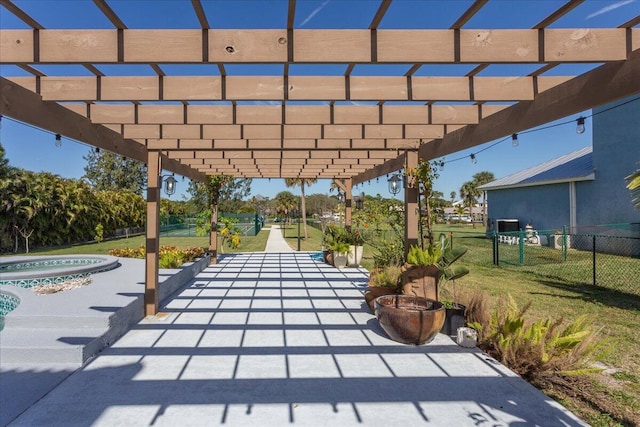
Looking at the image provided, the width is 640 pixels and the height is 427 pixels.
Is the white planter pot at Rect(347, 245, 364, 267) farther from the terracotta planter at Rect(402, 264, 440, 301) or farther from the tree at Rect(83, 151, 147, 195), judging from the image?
the tree at Rect(83, 151, 147, 195)

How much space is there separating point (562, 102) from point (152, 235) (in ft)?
19.9

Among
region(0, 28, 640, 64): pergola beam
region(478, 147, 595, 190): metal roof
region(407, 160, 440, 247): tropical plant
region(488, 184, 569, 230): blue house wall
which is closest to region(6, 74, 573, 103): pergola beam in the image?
region(0, 28, 640, 64): pergola beam

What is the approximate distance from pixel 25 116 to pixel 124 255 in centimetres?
800

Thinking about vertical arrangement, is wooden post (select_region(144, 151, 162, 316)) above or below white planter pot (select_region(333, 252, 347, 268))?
above

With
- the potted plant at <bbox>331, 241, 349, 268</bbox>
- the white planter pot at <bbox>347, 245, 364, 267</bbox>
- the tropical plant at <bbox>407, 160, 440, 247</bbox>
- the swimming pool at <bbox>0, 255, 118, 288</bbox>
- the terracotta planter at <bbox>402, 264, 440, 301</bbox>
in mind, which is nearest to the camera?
the terracotta planter at <bbox>402, 264, 440, 301</bbox>

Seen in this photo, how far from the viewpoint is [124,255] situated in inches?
420

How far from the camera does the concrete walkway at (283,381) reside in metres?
2.92

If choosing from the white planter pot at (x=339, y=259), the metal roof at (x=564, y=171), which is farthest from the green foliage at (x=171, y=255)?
the metal roof at (x=564, y=171)

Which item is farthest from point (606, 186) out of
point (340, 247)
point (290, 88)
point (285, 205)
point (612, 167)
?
point (285, 205)

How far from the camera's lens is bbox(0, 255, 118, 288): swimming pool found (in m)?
6.90

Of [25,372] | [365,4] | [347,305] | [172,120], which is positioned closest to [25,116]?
[172,120]

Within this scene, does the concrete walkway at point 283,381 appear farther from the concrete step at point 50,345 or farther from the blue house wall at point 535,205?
the blue house wall at point 535,205

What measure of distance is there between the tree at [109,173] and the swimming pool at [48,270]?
3698 cm

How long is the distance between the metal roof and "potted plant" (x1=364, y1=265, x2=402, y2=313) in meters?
13.6
